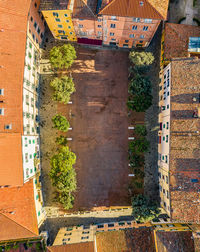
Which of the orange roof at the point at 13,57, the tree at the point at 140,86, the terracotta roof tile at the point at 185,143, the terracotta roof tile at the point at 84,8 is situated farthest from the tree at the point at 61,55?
the terracotta roof tile at the point at 185,143

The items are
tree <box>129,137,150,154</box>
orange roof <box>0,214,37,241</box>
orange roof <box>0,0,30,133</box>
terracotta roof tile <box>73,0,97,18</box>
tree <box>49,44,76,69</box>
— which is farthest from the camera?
tree <box>129,137,150,154</box>

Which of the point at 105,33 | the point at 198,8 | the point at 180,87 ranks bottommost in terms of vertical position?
the point at 180,87

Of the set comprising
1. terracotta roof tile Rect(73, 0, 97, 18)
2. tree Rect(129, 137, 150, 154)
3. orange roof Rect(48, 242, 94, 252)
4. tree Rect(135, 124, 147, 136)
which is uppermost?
terracotta roof tile Rect(73, 0, 97, 18)

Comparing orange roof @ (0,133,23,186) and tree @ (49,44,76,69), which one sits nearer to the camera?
orange roof @ (0,133,23,186)

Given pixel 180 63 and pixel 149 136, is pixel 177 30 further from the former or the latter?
pixel 149 136

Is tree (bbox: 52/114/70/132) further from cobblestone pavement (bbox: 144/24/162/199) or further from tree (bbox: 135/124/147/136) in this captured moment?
cobblestone pavement (bbox: 144/24/162/199)

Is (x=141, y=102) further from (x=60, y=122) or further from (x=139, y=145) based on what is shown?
(x=60, y=122)

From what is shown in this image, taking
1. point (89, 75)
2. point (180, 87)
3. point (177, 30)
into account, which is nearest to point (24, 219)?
point (89, 75)

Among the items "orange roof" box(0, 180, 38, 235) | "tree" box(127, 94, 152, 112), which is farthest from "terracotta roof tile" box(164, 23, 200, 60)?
"orange roof" box(0, 180, 38, 235)

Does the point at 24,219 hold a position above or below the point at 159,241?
above
